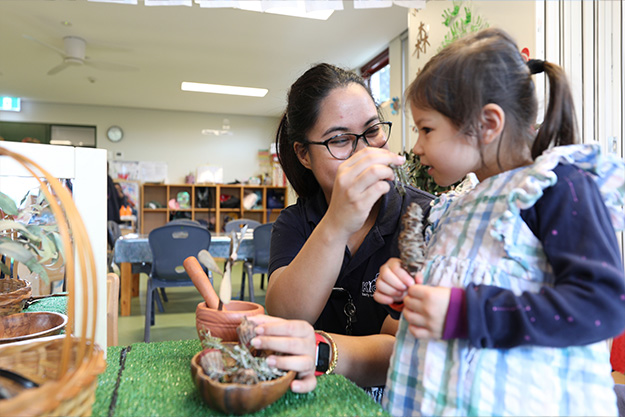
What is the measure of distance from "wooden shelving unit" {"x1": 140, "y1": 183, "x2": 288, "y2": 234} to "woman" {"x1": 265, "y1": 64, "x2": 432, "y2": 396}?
8125 mm

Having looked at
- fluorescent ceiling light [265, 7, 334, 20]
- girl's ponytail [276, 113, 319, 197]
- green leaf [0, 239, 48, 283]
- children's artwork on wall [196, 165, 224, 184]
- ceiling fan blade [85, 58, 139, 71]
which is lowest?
green leaf [0, 239, 48, 283]

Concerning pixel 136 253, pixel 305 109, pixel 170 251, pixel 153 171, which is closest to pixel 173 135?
pixel 153 171

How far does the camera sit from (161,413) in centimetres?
64

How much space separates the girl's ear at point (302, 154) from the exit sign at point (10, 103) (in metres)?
9.27

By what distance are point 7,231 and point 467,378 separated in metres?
0.95

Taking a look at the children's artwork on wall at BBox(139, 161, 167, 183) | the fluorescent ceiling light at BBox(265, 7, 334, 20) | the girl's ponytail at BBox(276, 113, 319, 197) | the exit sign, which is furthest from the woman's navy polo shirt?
the exit sign

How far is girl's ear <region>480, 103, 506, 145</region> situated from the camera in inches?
29.3

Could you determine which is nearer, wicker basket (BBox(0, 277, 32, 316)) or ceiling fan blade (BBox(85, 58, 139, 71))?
wicker basket (BBox(0, 277, 32, 316))

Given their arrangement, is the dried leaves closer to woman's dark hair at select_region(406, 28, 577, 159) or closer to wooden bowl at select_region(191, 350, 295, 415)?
wooden bowl at select_region(191, 350, 295, 415)

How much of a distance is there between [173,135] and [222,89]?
2411 millimetres

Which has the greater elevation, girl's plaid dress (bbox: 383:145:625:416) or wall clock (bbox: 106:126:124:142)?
wall clock (bbox: 106:126:124:142)

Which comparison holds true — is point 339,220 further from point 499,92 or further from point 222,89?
point 222,89

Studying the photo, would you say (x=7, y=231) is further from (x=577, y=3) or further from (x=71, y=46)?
(x=71, y=46)

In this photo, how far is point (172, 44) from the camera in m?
5.71
